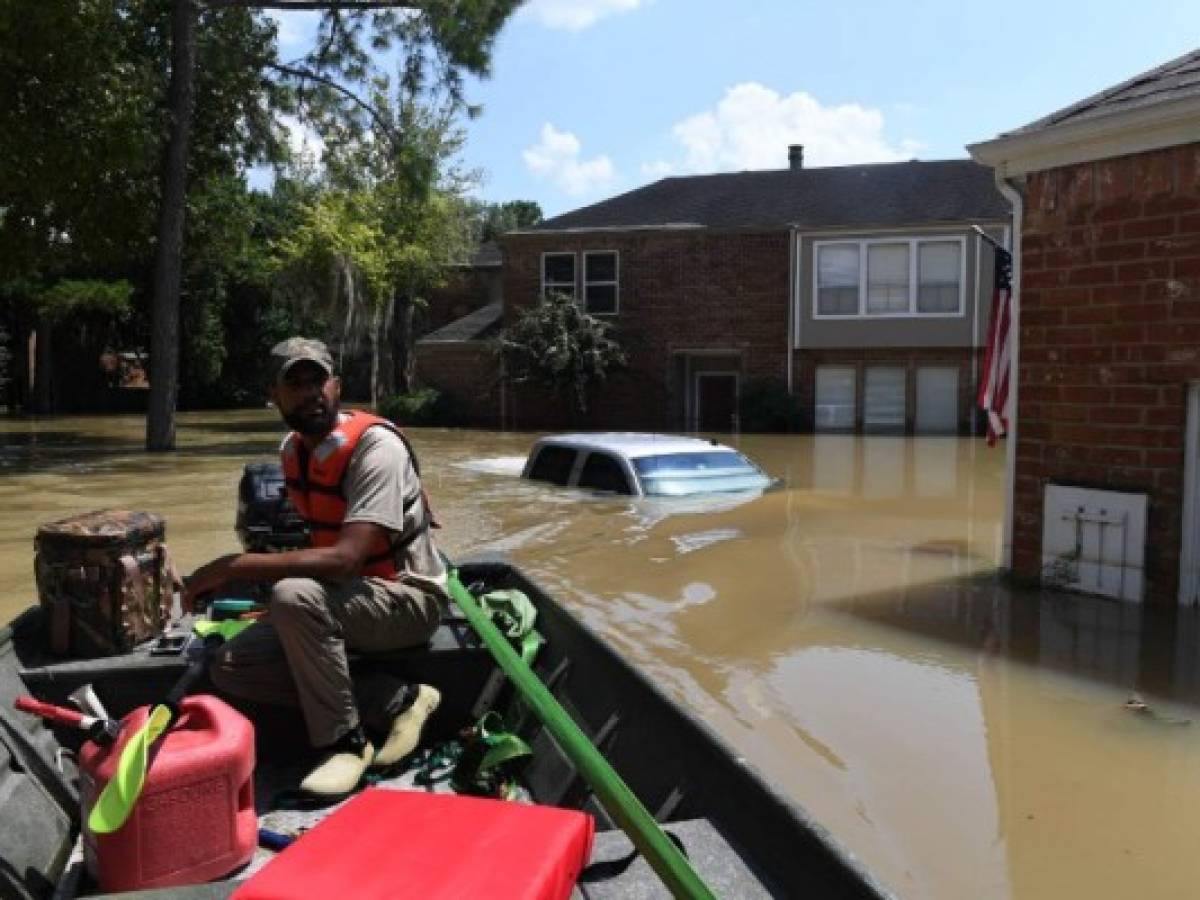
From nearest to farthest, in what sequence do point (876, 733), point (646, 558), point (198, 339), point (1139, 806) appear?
point (1139, 806), point (876, 733), point (646, 558), point (198, 339)

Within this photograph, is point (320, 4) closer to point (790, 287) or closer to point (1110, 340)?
point (790, 287)

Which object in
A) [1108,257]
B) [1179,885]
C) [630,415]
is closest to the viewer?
[1179,885]

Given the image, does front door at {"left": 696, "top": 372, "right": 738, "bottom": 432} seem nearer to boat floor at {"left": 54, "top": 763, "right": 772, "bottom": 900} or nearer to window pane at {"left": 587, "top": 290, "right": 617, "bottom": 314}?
window pane at {"left": 587, "top": 290, "right": 617, "bottom": 314}

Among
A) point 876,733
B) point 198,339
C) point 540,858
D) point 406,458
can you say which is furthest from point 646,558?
point 198,339

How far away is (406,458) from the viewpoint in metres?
4.48

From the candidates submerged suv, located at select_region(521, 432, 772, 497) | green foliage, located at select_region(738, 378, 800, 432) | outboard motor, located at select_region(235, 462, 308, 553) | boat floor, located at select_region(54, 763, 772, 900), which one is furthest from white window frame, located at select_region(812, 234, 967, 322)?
boat floor, located at select_region(54, 763, 772, 900)

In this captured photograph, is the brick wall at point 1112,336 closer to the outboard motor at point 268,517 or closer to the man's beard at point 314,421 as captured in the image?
the outboard motor at point 268,517

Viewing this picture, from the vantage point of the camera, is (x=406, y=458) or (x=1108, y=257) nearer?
(x=406, y=458)

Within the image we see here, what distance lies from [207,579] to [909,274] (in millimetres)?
27546

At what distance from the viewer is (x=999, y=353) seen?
30.7 ft

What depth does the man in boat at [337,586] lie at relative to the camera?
13.3 ft

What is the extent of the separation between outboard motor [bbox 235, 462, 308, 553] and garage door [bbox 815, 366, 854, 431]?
24.1m

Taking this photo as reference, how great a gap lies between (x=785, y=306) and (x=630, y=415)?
5.28 meters

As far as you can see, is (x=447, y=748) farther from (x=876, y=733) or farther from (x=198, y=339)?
(x=198, y=339)
